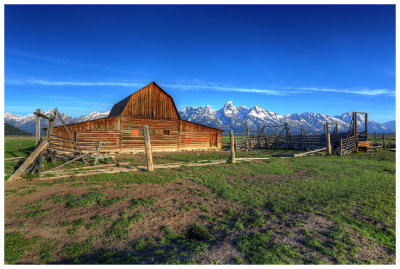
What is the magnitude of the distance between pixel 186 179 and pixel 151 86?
742 inches

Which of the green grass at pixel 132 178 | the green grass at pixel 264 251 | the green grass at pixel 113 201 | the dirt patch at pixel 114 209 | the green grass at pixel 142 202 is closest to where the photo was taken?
the green grass at pixel 264 251

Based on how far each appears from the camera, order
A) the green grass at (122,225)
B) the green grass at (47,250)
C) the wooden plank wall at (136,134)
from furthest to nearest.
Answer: the wooden plank wall at (136,134) < the green grass at (122,225) < the green grass at (47,250)

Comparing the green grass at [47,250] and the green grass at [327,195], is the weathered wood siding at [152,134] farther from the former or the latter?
the green grass at [47,250]

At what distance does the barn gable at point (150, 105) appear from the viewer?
2359 cm

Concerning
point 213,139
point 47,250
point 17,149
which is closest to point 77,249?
point 47,250

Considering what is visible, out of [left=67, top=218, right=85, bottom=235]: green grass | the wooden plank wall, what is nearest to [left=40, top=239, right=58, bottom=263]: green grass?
[left=67, top=218, right=85, bottom=235]: green grass

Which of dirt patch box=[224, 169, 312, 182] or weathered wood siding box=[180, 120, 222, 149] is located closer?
dirt patch box=[224, 169, 312, 182]

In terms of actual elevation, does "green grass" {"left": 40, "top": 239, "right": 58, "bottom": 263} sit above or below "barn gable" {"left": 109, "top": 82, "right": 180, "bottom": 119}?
→ below

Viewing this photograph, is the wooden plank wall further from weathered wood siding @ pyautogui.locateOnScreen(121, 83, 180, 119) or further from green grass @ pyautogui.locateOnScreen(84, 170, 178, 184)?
green grass @ pyautogui.locateOnScreen(84, 170, 178, 184)

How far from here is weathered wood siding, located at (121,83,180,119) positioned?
77.7ft

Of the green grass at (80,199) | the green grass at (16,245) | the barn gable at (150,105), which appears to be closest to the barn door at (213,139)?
the barn gable at (150,105)

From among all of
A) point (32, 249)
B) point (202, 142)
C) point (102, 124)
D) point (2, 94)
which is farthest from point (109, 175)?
point (202, 142)

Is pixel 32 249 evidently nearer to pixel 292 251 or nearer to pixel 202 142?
pixel 292 251

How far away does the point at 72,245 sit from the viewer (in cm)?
370
